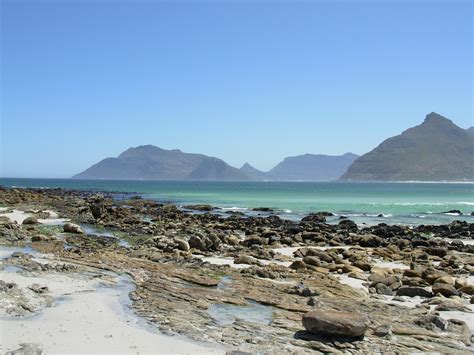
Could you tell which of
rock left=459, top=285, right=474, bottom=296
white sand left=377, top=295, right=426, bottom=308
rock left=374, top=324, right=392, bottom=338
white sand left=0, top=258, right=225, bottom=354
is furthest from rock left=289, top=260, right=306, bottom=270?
white sand left=0, top=258, right=225, bottom=354

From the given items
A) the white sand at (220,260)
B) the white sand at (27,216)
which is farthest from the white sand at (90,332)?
the white sand at (27,216)

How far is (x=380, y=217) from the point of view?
147 feet

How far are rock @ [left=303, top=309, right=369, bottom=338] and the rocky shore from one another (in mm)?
Result: 19

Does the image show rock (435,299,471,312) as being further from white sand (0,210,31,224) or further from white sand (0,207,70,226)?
white sand (0,210,31,224)

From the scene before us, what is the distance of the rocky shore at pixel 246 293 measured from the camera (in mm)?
8812

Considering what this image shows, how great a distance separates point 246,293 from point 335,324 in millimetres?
3844

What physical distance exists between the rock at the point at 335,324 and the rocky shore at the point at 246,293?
0.02 metres

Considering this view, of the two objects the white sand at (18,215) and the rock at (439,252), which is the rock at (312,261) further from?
the white sand at (18,215)

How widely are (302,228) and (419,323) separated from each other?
22284 mm

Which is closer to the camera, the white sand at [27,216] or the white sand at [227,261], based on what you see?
the white sand at [227,261]

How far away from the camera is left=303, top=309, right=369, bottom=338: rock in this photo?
8828 mm

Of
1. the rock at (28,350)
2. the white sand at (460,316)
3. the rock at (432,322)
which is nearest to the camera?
the rock at (28,350)

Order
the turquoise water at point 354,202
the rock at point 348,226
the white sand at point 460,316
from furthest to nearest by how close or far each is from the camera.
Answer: the turquoise water at point 354,202, the rock at point 348,226, the white sand at point 460,316

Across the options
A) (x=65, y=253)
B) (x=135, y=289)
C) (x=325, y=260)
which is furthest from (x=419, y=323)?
(x=65, y=253)
